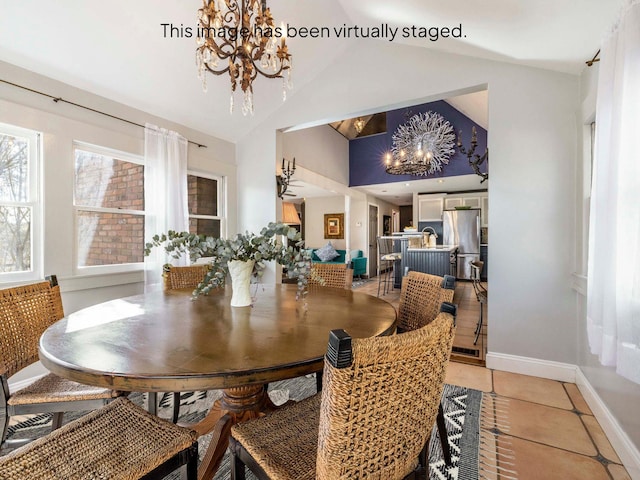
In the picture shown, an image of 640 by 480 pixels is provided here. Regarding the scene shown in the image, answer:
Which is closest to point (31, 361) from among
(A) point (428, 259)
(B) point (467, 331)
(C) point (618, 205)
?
(C) point (618, 205)

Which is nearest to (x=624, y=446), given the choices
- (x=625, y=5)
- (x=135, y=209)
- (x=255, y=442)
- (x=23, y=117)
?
(x=255, y=442)

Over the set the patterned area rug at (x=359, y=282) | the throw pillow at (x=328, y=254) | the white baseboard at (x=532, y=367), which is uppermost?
the throw pillow at (x=328, y=254)

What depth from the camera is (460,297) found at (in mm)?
5297

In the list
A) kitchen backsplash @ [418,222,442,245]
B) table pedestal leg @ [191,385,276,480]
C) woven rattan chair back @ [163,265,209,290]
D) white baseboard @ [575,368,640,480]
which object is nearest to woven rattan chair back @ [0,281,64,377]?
woven rattan chair back @ [163,265,209,290]

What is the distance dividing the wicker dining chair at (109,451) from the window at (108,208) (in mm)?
2041

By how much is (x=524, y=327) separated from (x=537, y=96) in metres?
1.79

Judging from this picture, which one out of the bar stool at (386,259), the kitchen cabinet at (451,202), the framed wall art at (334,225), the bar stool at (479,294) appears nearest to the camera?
the bar stool at (479,294)

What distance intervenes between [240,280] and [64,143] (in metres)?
2.00

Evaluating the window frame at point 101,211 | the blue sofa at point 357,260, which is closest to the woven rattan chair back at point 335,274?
the window frame at point 101,211

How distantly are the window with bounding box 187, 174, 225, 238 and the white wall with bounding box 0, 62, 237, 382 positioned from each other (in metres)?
0.79

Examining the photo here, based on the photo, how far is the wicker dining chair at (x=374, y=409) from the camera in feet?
1.93

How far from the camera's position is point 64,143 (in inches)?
91.0

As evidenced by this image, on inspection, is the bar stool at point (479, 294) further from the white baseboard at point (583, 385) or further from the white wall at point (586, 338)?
the white wall at point (586, 338)

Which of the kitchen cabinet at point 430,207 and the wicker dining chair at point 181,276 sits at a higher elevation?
the kitchen cabinet at point 430,207
